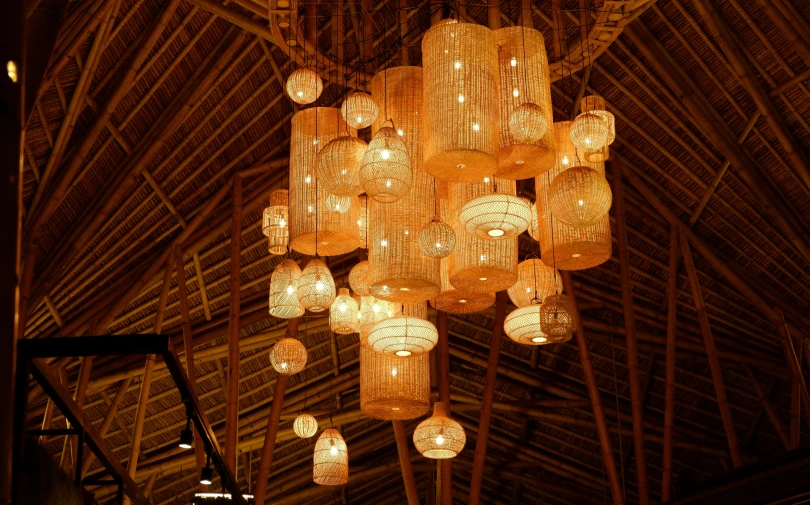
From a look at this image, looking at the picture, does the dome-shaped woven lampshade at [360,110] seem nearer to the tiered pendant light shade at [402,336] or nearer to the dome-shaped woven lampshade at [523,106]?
the dome-shaped woven lampshade at [523,106]

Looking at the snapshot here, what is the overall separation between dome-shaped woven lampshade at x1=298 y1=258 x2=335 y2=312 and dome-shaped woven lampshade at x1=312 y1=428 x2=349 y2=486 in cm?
201

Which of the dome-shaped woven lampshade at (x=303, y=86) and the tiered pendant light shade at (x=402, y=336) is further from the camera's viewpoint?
the dome-shaped woven lampshade at (x=303, y=86)

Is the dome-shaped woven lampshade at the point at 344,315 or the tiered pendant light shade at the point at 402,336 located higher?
the dome-shaped woven lampshade at the point at 344,315

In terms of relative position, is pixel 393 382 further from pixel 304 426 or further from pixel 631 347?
pixel 631 347

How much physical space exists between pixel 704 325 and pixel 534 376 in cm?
389

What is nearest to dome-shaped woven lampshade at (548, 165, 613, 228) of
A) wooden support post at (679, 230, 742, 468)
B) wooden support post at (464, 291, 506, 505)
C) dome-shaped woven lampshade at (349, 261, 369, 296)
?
dome-shaped woven lampshade at (349, 261, 369, 296)

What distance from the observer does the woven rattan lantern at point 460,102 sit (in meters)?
5.07

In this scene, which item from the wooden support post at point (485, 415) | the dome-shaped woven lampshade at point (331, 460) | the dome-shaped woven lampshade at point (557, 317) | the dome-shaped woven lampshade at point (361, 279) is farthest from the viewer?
the wooden support post at point (485, 415)

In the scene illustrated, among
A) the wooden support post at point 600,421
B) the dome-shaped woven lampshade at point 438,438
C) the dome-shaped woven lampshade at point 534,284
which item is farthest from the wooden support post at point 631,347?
the dome-shaped woven lampshade at point 534,284

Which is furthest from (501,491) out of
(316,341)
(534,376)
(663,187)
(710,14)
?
(710,14)

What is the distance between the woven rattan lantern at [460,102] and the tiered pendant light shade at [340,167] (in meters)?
0.37

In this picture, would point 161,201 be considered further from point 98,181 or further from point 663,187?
point 663,187

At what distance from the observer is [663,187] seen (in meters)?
9.91

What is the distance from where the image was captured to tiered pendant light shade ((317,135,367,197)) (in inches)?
208
